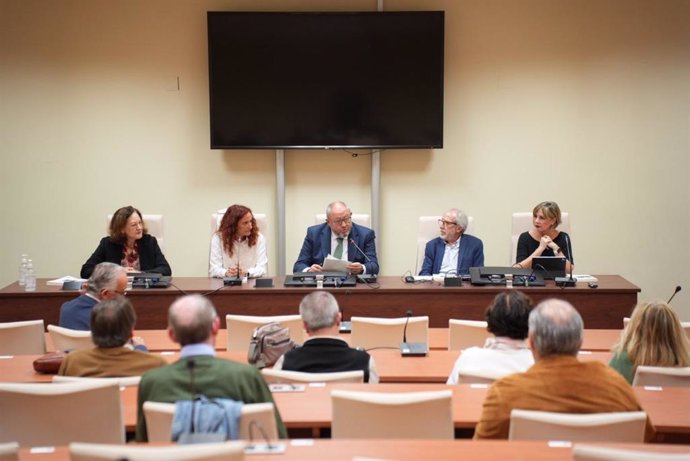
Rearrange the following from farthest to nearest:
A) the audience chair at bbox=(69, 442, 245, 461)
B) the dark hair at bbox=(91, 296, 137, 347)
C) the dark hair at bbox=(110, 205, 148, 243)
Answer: the dark hair at bbox=(110, 205, 148, 243), the dark hair at bbox=(91, 296, 137, 347), the audience chair at bbox=(69, 442, 245, 461)

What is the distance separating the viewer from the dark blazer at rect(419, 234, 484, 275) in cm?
661

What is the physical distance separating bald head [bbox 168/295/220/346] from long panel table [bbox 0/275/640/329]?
9.61 feet

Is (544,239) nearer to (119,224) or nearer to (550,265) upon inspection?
(550,265)

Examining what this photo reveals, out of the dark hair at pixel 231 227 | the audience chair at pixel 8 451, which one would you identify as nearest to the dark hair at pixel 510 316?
the audience chair at pixel 8 451

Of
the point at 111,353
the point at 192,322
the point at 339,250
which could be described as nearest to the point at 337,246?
the point at 339,250

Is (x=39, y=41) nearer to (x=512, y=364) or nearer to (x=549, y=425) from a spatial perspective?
(x=512, y=364)

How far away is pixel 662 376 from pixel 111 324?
7.57 ft

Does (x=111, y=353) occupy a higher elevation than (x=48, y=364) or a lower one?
higher

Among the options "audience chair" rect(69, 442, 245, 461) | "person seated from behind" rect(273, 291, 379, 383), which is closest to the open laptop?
"person seated from behind" rect(273, 291, 379, 383)

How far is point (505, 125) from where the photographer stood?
310 inches

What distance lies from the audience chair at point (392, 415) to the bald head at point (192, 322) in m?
0.50

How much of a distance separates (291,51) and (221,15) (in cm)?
71

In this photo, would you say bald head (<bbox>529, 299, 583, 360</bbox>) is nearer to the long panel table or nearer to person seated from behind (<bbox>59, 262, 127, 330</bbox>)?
person seated from behind (<bbox>59, 262, 127, 330</bbox>)

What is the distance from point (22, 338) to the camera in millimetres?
4535
